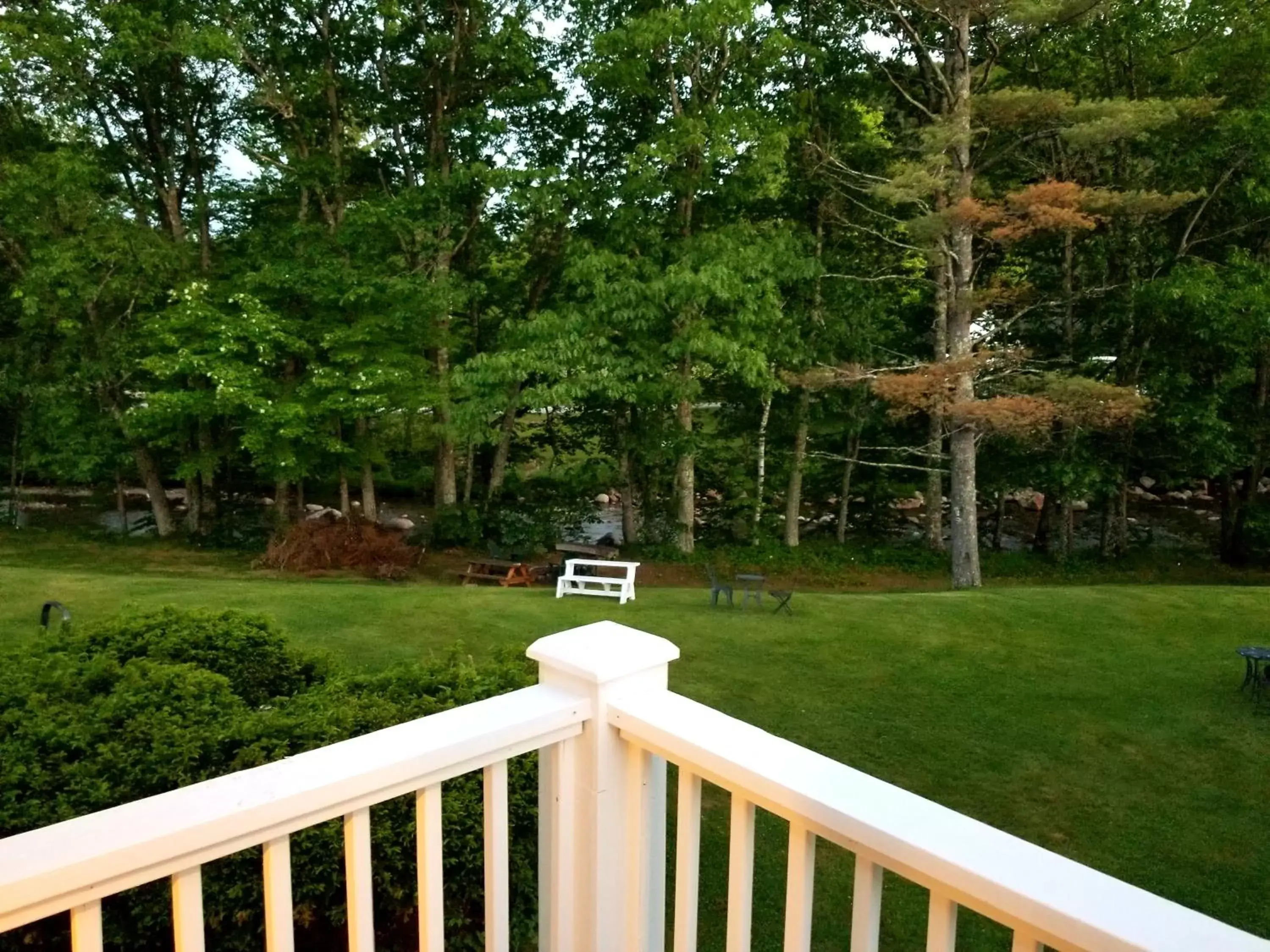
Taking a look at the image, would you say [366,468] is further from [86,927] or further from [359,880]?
[86,927]

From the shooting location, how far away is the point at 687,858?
144 cm

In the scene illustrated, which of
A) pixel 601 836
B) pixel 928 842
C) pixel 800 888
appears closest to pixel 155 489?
pixel 601 836

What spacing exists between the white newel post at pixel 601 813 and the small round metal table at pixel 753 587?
740cm

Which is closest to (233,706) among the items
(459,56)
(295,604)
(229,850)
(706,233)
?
(229,850)

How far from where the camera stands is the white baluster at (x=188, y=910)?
43.6 inches

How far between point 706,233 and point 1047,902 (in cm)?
1320

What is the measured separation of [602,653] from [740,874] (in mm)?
411

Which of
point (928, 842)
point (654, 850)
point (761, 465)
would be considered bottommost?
point (654, 850)

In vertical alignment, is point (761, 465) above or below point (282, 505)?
above

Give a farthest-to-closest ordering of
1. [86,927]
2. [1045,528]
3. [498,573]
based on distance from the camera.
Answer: [1045,528]
[498,573]
[86,927]

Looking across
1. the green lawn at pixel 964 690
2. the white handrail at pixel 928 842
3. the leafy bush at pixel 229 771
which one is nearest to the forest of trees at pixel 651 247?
the green lawn at pixel 964 690

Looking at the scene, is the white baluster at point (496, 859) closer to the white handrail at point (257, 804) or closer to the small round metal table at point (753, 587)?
the white handrail at point (257, 804)

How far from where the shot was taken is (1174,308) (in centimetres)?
1359

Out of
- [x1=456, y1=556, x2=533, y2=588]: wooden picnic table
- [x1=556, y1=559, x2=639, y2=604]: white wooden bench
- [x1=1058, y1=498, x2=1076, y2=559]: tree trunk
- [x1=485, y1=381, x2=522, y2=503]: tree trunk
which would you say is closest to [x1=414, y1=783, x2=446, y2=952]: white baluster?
[x1=556, y1=559, x2=639, y2=604]: white wooden bench
